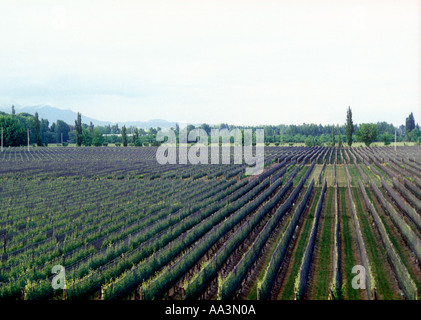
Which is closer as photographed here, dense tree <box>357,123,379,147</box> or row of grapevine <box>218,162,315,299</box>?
row of grapevine <box>218,162,315,299</box>

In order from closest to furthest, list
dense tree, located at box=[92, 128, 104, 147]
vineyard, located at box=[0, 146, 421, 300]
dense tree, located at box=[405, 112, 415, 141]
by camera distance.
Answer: vineyard, located at box=[0, 146, 421, 300], dense tree, located at box=[92, 128, 104, 147], dense tree, located at box=[405, 112, 415, 141]

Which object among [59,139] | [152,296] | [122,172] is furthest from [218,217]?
[59,139]

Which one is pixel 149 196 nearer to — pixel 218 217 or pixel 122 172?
pixel 218 217

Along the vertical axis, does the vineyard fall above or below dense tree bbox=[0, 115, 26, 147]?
below

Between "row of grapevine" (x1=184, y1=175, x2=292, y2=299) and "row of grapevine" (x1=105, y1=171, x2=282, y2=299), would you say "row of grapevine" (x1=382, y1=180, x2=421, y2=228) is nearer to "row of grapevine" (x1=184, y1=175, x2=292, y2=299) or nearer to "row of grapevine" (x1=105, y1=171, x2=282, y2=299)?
"row of grapevine" (x1=184, y1=175, x2=292, y2=299)

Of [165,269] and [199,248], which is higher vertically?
[199,248]

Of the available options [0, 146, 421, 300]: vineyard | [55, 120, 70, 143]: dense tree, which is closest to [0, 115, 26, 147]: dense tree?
[55, 120, 70, 143]: dense tree

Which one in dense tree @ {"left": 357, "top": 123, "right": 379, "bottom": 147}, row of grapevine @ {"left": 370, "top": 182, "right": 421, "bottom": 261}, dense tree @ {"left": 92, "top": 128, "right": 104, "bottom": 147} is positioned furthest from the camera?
dense tree @ {"left": 92, "top": 128, "right": 104, "bottom": 147}

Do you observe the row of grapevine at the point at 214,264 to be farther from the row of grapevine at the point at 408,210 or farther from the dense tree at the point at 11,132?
the dense tree at the point at 11,132

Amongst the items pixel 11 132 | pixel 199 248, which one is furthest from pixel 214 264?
pixel 11 132

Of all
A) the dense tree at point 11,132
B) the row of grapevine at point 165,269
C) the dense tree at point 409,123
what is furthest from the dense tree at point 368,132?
the row of grapevine at point 165,269

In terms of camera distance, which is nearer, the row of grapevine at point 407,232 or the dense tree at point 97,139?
the row of grapevine at point 407,232

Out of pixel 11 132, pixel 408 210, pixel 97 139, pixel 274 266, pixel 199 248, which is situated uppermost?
pixel 11 132

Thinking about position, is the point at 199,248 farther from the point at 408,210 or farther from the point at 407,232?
the point at 408,210
